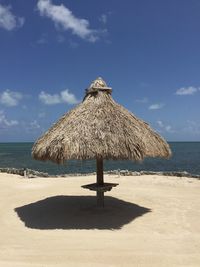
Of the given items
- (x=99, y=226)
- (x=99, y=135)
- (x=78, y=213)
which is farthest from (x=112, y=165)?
(x=99, y=226)

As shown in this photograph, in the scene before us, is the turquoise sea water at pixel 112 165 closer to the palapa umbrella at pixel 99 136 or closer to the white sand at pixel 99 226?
the white sand at pixel 99 226

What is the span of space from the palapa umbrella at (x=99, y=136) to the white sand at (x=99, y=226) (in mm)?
1162

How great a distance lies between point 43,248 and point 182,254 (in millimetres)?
2395

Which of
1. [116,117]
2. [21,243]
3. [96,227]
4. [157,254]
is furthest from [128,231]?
[116,117]

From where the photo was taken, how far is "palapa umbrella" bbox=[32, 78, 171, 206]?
891cm

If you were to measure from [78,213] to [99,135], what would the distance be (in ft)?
7.23

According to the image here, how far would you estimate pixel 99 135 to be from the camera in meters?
9.08

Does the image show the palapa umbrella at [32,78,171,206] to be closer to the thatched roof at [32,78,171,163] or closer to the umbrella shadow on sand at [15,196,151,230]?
the thatched roof at [32,78,171,163]

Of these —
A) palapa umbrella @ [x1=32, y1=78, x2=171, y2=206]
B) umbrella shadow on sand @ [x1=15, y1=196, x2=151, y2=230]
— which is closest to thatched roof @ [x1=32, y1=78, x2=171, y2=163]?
palapa umbrella @ [x1=32, y1=78, x2=171, y2=206]

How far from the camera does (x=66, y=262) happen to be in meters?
6.12

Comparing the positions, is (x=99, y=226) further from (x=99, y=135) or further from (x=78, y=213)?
(x=99, y=135)

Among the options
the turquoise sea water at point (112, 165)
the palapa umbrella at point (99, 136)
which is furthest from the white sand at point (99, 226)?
the turquoise sea water at point (112, 165)

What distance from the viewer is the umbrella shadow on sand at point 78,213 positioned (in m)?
8.79

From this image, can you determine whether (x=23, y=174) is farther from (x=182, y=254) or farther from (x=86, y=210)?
(x=182, y=254)
